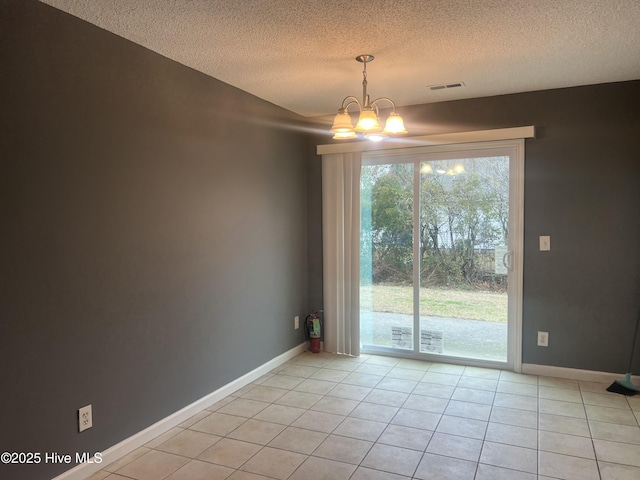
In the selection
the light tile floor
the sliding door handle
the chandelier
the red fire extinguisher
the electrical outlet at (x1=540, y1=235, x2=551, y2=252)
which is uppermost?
the chandelier

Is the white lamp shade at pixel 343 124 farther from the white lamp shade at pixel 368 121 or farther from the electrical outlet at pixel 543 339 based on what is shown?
the electrical outlet at pixel 543 339

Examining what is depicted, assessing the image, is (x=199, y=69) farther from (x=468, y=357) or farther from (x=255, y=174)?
(x=468, y=357)

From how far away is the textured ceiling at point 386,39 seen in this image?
2297mm

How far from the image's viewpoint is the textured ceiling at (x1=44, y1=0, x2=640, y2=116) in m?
2.30

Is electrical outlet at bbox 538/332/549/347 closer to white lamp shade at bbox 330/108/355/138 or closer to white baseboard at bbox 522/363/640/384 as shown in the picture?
white baseboard at bbox 522/363/640/384

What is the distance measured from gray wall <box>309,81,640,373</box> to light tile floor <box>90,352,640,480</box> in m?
0.40

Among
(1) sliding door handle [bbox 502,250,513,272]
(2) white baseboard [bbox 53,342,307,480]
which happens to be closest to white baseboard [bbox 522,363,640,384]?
(1) sliding door handle [bbox 502,250,513,272]

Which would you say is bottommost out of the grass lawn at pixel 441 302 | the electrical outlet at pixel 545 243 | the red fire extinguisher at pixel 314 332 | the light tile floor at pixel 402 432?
the light tile floor at pixel 402 432

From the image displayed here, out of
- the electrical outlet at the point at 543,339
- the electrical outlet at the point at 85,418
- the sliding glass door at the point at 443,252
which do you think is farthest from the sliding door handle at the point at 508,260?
the electrical outlet at the point at 85,418

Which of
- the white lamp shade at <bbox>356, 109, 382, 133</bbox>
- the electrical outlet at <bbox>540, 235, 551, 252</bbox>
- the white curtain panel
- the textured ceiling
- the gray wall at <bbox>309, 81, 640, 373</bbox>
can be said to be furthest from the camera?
the white curtain panel

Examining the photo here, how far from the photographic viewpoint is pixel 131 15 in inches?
93.8

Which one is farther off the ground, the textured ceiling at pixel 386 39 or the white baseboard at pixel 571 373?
the textured ceiling at pixel 386 39

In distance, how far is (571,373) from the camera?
3.83 metres

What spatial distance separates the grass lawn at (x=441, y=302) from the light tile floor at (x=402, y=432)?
54 centimetres
